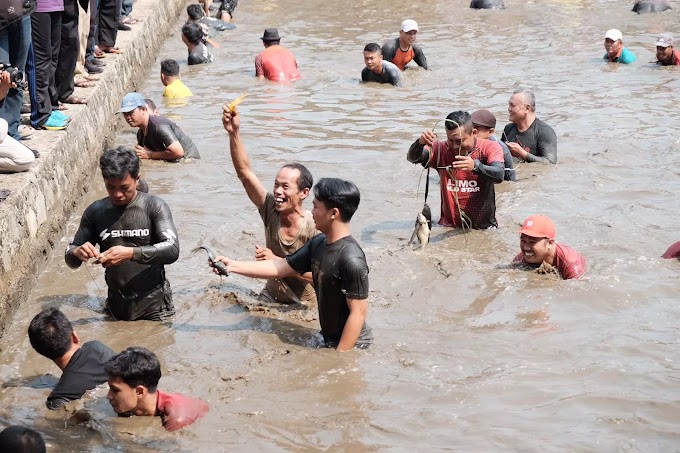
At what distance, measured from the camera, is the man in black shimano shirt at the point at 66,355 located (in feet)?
19.1

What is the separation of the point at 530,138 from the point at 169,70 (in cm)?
517

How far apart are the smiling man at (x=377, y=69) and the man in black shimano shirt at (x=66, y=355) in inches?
395

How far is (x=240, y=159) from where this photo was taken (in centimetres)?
701

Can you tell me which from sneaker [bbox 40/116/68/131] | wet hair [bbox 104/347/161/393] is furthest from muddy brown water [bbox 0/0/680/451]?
sneaker [bbox 40/116/68/131]

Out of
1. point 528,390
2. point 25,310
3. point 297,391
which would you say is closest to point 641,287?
point 528,390

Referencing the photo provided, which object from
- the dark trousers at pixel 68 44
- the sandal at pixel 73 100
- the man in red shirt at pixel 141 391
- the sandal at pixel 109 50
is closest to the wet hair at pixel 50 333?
the man in red shirt at pixel 141 391

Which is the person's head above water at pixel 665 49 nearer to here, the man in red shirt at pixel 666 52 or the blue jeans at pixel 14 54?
the man in red shirt at pixel 666 52

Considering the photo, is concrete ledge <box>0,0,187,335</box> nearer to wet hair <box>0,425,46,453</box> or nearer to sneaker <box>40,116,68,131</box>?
sneaker <box>40,116,68,131</box>

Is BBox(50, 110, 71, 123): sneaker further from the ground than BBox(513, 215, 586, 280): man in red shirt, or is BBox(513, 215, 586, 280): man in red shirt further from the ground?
BBox(50, 110, 71, 123): sneaker

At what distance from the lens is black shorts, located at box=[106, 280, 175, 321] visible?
707cm

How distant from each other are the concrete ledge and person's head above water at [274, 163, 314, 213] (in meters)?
2.08

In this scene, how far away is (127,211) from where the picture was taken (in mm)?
6770

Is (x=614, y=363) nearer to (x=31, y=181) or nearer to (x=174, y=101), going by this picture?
(x=31, y=181)

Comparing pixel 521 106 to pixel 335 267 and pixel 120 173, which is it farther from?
pixel 120 173
